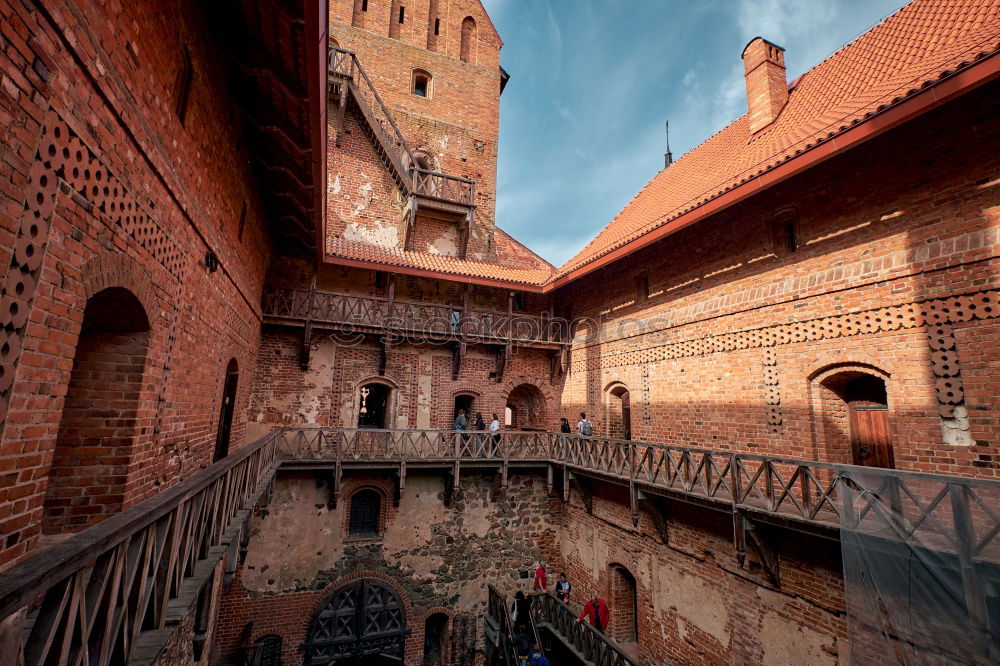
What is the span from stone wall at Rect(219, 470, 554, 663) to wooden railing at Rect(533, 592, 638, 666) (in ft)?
4.08

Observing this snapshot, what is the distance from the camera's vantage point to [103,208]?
3.07 meters

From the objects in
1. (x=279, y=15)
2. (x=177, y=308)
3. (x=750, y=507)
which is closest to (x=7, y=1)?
(x=279, y=15)

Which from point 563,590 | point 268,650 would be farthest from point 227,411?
point 563,590

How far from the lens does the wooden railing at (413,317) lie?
11.5 m

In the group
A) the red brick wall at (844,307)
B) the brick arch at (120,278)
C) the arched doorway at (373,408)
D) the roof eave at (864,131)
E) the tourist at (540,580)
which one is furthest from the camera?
the arched doorway at (373,408)

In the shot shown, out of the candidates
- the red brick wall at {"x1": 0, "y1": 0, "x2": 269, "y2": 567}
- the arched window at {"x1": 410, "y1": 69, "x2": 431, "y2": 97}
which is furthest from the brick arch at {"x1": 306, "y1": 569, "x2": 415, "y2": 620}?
the arched window at {"x1": 410, "y1": 69, "x2": 431, "y2": 97}

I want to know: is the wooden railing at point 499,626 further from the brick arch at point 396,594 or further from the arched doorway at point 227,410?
the arched doorway at point 227,410

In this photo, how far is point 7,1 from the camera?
2033 millimetres

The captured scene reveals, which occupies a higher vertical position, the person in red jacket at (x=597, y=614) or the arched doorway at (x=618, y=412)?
the arched doorway at (x=618, y=412)

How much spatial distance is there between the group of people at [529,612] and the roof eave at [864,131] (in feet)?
26.6

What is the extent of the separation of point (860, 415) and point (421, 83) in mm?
17051

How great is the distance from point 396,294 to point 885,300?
1073 cm

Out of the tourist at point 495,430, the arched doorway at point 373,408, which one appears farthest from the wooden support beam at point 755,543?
the arched doorway at point 373,408

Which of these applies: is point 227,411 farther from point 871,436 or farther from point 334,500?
point 871,436
